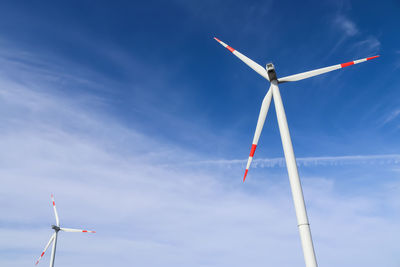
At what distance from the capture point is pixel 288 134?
2833cm

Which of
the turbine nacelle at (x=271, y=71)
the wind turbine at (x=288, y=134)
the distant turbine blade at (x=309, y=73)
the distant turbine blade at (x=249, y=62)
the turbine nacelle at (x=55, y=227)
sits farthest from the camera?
the turbine nacelle at (x=55, y=227)

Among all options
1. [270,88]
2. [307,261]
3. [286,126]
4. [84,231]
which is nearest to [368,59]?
[270,88]

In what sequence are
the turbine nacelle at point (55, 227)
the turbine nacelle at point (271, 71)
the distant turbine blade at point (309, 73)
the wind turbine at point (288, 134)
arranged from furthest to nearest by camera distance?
the turbine nacelle at point (55, 227), the distant turbine blade at point (309, 73), the turbine nacelle at point (271, 71), the wind turbine at point (288, 134)

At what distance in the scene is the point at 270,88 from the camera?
35.1 m

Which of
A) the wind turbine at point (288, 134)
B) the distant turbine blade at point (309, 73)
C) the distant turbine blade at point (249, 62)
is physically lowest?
the wind turbine at point (288, 134)

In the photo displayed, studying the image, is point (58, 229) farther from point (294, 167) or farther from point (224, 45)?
point (294, 167)

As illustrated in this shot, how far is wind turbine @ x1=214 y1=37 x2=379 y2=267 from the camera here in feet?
77.8

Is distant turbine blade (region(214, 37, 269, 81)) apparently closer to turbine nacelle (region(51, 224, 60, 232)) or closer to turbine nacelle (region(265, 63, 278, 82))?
turbine nacelle (region(265, 63, 278, 82))

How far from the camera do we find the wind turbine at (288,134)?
23.7m

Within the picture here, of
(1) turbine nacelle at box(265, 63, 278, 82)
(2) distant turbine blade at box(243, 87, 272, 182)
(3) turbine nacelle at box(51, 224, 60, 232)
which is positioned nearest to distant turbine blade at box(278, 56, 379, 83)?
(1) turbine nacelle at box(265, 63, 278, 82)

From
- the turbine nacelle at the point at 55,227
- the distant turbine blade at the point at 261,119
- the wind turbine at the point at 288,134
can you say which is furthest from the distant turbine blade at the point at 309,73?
the turbine nacelle at the point at 55,227

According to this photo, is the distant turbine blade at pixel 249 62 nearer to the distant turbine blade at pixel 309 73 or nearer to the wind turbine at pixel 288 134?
the wind turbine at pixel 288 134

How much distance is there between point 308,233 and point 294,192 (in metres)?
3.62

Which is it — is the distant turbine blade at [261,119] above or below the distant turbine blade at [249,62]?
below
